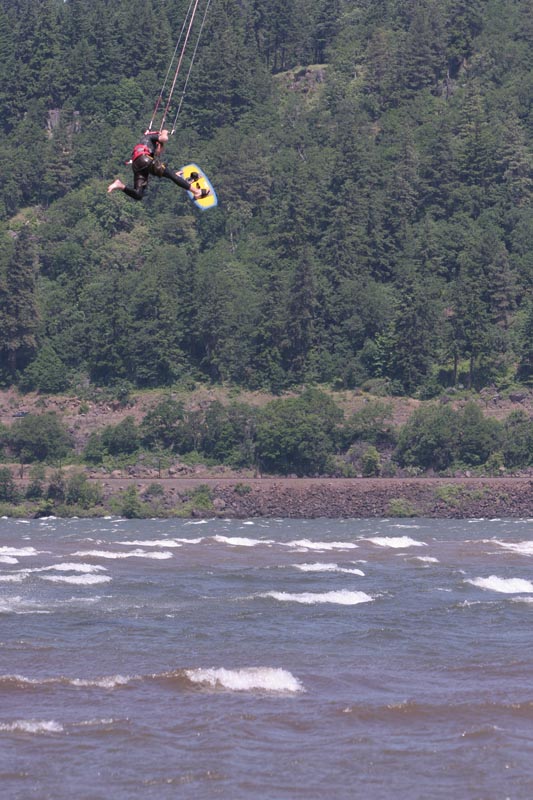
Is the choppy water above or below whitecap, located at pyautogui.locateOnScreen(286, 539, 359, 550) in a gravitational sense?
above

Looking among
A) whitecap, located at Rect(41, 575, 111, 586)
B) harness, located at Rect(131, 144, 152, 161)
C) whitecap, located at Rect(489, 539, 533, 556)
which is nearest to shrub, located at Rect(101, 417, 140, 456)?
whitecap, located at Rect(489, 539, 533, 556)

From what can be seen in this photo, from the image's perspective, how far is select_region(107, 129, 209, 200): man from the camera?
21.7 m

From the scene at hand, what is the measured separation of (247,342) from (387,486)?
3018 centimetres

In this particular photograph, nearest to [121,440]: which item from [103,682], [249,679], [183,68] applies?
[183,68]

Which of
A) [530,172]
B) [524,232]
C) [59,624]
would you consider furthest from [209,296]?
[59,624]

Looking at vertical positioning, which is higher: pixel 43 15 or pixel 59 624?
pixel 43 15

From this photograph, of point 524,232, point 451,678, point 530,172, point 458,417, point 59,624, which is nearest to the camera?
point 451,678

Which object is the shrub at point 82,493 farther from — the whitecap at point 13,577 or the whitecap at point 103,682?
the whitecap at point 103,682

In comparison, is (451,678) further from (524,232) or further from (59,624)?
(524,232)

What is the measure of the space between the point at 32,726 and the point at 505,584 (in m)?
22.9

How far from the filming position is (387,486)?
311 feet

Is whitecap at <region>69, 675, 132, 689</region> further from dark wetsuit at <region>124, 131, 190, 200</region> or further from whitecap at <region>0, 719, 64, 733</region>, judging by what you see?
dark wetsuit at <region>124, 131, 190, 200</region>

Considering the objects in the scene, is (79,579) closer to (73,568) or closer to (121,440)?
(73,568)

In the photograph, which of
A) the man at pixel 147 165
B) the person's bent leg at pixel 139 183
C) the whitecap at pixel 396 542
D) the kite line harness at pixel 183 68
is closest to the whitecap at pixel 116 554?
the whitecap at pixel 396 542
